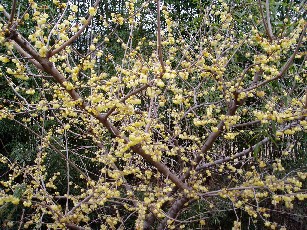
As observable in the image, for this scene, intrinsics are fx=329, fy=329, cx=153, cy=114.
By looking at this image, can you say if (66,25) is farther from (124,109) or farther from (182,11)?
(182,11)

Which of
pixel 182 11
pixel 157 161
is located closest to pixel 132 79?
pixel 157 161

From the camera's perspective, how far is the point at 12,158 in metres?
3.73

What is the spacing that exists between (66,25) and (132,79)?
408 millimetres

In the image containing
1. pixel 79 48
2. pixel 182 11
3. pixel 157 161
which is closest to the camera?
pixel 157 161

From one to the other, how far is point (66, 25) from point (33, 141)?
8.59 ft

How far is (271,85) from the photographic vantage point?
2.45 m

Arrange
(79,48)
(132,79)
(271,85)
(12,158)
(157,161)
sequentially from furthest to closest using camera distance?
(79,48), (12,158), (271,85), (157,161), (132,79)

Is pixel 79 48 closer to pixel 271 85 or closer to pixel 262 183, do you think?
pixel 271 85

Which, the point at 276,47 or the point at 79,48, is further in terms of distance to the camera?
the point at 79,48

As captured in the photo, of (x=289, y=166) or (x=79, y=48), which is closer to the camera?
(x=289, y=166)

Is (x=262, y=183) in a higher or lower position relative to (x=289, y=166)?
lower

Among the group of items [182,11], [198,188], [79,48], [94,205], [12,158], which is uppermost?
[182,11]

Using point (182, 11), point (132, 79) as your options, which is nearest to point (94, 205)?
point (132, 79)

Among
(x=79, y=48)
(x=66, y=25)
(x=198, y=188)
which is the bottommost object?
(x=198, y=188)
